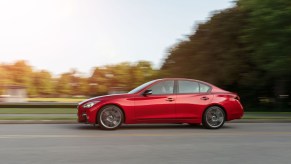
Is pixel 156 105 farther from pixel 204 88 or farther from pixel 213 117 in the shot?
pixel 213 117

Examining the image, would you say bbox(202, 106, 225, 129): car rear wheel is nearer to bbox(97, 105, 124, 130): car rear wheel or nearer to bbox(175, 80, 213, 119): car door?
bbox(175, 80, 213, 119): car door

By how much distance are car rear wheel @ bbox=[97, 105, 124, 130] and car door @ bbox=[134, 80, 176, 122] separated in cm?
49

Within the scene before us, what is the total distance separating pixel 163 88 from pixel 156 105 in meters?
0.61

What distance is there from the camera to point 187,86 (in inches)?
515

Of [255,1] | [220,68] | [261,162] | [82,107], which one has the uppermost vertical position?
[255,1]

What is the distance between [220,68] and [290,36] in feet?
22.1

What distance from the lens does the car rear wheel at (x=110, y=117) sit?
40.3 feet

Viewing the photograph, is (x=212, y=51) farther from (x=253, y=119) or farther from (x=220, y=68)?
(x=253, y=119)

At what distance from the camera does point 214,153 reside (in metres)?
8.45

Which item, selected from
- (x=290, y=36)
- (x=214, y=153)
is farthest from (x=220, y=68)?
(x=214, y=153)

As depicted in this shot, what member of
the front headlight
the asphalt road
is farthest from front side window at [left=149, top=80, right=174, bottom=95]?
the front headlight

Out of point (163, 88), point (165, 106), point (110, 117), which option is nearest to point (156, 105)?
point (165, 106)

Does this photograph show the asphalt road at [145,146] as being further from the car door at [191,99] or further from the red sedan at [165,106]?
the car door at [191,99]

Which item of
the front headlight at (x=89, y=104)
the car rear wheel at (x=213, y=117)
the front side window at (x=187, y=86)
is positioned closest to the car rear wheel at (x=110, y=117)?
the front headlight at (x=89, y=104)
